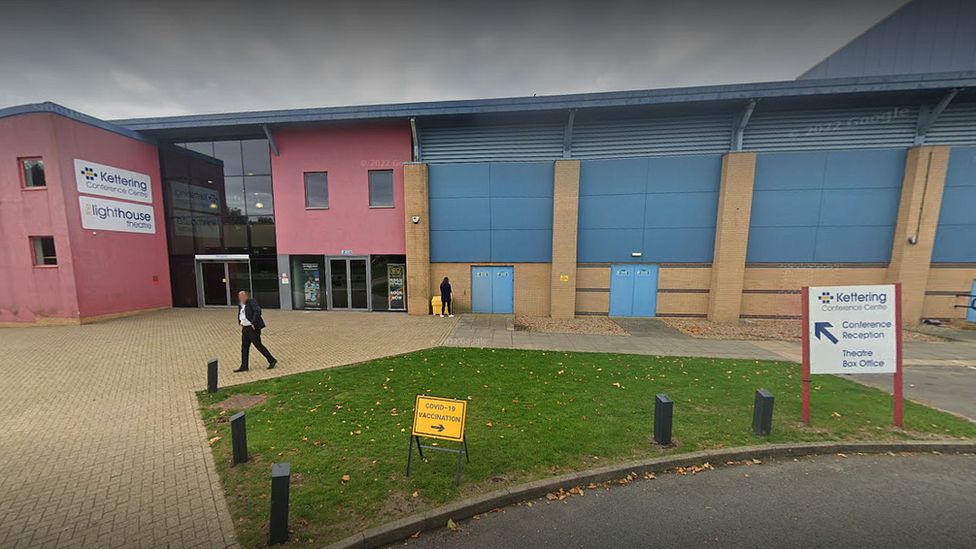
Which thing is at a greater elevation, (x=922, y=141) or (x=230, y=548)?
(x=922, y=141)

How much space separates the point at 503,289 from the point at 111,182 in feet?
51.2

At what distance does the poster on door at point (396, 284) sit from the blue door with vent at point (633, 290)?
343 inches

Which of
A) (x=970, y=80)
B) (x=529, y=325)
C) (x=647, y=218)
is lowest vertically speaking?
(x=529, y=325)

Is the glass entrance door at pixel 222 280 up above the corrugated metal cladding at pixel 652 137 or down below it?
below

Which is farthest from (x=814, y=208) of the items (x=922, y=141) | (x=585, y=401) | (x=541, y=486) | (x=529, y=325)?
(x=541, y=486)

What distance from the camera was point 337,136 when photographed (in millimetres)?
13703

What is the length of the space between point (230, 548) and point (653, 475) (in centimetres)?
419

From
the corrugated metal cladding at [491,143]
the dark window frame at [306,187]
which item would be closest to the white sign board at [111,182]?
the dark window frame at [306,187]

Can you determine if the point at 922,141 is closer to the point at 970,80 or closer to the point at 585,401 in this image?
the point at 970,80

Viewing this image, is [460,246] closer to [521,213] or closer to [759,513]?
[521,213]

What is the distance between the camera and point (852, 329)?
4926mm

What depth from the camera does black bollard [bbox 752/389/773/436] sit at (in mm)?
4473

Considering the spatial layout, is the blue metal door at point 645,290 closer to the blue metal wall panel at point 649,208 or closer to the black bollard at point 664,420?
the blue metal wall panel at point 649,208

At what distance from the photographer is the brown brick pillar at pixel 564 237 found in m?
12.6
